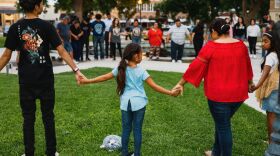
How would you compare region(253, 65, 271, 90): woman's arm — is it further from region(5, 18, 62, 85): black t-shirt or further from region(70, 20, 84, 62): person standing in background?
region(70, 20, 84, 62): person standing in background

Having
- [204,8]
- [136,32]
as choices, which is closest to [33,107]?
[136,32]

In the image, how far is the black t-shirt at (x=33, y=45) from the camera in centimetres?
519

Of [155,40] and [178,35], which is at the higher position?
[178,35]

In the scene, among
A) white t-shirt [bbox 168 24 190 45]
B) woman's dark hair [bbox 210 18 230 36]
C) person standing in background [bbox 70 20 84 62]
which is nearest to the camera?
woman's dark hair [bbox 210 18 230 36]

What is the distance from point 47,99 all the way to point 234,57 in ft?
7.10

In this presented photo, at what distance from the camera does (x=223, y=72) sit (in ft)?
17.1

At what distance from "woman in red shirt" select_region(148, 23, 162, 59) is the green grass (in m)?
9.66

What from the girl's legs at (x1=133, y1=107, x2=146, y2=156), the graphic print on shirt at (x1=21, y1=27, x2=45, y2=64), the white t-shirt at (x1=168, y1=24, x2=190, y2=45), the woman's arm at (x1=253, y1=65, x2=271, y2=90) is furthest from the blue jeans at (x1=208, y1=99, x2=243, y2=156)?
the white t-shirt at (x1=168, y1=24, x2=190, y2=45)

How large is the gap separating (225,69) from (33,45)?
2.14 metres

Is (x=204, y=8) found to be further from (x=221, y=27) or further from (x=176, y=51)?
(x=221, y=27)

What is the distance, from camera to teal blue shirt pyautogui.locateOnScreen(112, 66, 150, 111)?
17.5 ft

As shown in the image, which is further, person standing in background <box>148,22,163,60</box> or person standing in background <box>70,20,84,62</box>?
person standing in background <box>148,22,163,60</box>

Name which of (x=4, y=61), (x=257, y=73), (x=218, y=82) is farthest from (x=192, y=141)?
(x=257, y=73)

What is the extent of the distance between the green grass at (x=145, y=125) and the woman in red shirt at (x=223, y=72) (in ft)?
3.66
